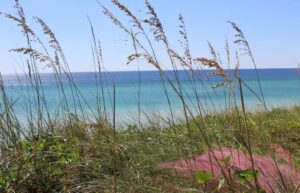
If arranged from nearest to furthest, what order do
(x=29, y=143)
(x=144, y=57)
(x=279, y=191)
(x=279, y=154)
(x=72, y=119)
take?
1. (x=144, y=57)
2. (x=279, y=191)
3. (x=29, y=143)
4. (x=279, y=154)
5. (x=72, y=119)

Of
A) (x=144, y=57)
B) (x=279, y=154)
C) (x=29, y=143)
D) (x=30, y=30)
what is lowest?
(x=279, y=154)

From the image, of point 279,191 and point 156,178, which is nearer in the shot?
Answer: point 279,191

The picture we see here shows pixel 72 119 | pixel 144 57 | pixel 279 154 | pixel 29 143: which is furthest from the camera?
pixel 72 119

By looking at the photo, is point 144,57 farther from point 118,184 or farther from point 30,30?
point 30,30

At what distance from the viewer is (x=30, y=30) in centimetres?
303

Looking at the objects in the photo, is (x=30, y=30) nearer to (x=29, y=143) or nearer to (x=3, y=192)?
(x=29, y=143)

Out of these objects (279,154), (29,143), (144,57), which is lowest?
(279,154)

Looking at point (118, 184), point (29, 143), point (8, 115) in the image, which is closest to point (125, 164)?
point (118, 184)

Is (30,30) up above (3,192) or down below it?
above

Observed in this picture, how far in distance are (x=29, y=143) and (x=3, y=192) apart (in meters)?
0.50

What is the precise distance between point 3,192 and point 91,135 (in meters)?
1.05

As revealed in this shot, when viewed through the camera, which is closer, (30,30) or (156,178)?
(156,178)

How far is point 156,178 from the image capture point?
267 centimetres

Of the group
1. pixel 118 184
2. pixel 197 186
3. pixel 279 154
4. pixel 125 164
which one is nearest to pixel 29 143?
pixel 125 164
